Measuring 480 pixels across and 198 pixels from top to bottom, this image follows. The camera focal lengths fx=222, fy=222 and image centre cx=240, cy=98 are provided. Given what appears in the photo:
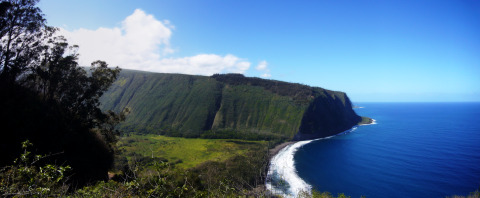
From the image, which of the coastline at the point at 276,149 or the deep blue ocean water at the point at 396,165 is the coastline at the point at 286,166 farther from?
the deep blue ocean water at the point at 396,165

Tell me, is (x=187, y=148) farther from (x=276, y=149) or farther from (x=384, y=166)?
(x=384, y=166)

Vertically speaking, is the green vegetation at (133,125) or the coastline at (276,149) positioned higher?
the green vegetation at (133,125)

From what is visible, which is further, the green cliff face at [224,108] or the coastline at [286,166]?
the green cliff face at [224,108]

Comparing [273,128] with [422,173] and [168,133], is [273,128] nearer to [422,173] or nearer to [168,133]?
[168,133]

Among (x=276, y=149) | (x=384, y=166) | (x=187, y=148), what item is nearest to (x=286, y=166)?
(x=276, y=149)

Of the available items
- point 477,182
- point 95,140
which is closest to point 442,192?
point 477,182

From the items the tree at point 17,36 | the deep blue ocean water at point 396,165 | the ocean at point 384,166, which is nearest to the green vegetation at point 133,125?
the tree at point 17,36
